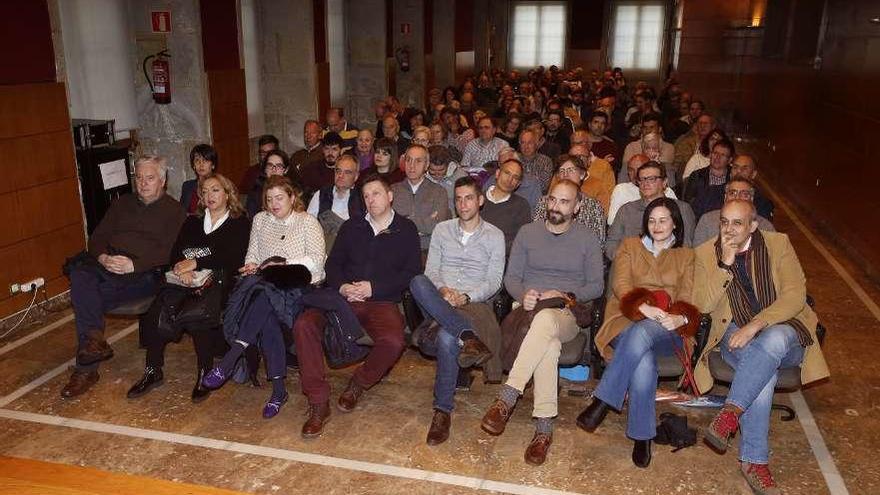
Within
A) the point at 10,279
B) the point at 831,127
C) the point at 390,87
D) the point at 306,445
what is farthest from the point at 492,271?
the point at 390,87

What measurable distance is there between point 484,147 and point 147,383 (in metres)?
4.63

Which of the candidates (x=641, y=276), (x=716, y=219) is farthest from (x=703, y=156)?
(x=641, y=276)

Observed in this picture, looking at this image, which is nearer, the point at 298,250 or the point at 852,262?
the point at 298,250

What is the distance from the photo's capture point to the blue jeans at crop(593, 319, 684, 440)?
3916 millimetres

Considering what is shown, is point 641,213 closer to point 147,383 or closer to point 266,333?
point 266,333

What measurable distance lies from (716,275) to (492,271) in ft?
4.44

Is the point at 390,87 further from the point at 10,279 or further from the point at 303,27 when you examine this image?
the point at 10,279

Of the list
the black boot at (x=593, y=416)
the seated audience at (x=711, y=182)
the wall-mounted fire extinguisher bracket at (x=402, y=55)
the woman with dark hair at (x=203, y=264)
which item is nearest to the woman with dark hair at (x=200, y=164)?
the woman with dark hair at (x=203, y=264)

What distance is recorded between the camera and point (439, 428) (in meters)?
4.19

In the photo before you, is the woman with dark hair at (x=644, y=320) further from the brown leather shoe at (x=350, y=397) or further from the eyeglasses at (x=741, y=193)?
the brown leather shoe at (x=350, y=397)

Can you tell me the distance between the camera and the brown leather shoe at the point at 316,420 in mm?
4215

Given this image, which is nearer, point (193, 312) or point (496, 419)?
point (496, 419)

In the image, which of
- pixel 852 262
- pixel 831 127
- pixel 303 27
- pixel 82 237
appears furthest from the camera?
pixel 303 27

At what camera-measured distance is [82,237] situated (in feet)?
21.0
